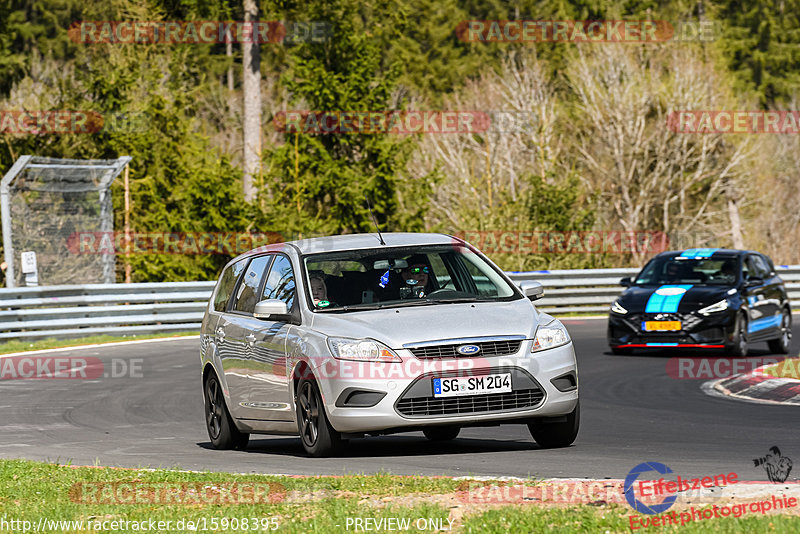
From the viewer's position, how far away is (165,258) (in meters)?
30.5

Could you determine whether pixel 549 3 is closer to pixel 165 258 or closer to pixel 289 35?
pixel 289 35

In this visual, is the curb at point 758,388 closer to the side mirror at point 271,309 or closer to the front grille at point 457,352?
the front grille at point 457,352

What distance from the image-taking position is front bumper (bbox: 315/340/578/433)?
961 cm

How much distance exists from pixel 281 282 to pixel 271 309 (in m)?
0.72

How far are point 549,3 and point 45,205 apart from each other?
156 feet

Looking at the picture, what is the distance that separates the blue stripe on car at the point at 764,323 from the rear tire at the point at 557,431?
985cm

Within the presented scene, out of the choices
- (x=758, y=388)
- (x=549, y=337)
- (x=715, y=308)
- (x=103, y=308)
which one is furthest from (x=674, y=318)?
(x=103, y=308)

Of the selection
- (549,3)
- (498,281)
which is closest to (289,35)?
(498,281)

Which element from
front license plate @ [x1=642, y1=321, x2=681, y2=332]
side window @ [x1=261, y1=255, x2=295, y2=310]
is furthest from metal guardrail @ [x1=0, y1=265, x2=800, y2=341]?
side window @ [x1=261, y1=255, x2=295, y2=310]

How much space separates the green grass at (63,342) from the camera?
2384 cm

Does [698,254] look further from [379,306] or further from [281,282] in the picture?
[379,306]

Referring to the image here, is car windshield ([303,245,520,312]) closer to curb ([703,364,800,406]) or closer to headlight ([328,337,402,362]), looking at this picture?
headlight ([328,337,402,362])

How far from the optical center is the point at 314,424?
33.2ft

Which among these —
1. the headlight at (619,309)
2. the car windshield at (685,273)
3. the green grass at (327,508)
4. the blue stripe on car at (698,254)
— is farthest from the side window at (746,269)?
the green grass at (327,508)
